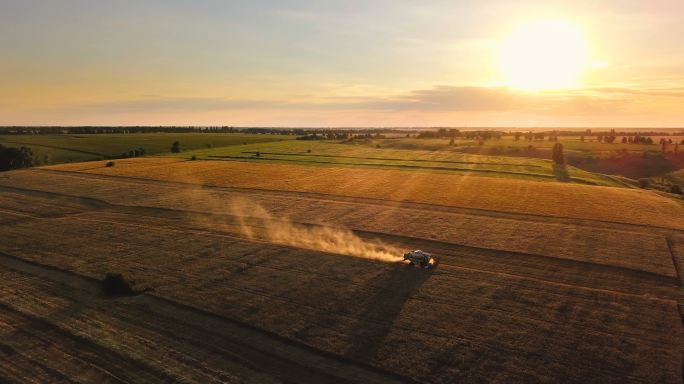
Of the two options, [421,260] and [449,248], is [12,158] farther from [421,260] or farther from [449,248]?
[421,260]

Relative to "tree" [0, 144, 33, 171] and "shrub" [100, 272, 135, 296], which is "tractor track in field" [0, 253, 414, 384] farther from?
"tree" [0, 144, 33, 171]

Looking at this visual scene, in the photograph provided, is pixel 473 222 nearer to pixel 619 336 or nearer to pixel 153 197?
pixel 619 336

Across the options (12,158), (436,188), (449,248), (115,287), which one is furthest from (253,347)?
(12,158)

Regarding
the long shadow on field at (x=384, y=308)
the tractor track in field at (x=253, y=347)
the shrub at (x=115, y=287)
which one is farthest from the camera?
the shrub at (x=115, y=287)

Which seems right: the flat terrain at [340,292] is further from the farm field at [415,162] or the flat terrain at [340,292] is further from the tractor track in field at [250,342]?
the farm field at [415,162]

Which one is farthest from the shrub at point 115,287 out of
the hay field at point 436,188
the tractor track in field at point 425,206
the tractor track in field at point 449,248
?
the hay field at point 436,188

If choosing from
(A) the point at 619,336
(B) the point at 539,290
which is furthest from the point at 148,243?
(A) the point at 619,336
